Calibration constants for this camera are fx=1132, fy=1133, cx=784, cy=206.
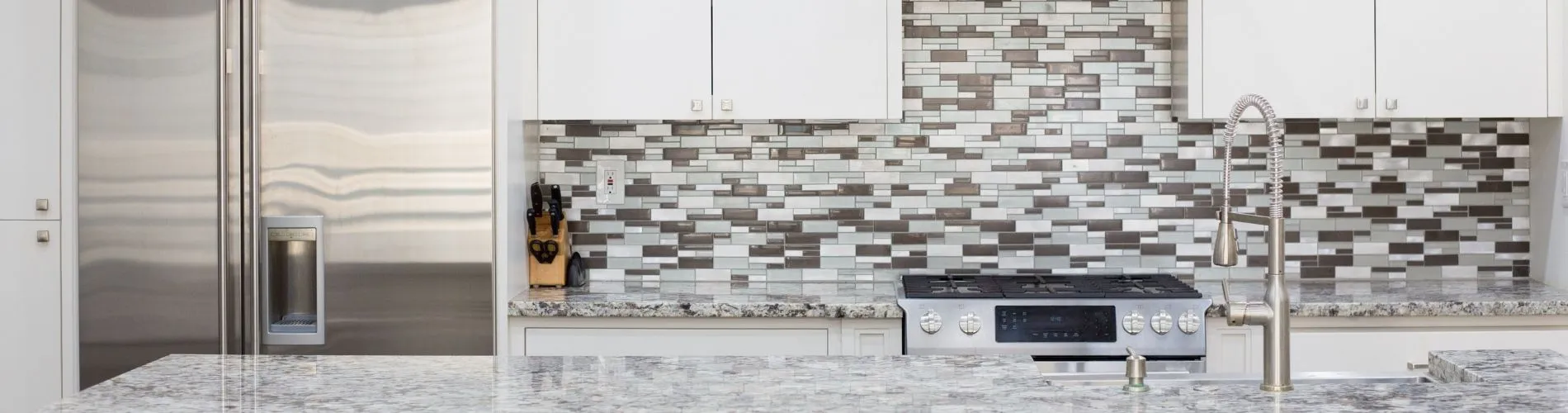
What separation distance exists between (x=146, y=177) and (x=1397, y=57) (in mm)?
3291

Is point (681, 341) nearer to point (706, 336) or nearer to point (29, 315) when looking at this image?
point (706, 336)

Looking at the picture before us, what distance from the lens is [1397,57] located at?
3.10m

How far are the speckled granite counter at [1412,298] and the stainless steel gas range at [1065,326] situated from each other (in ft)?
0.37

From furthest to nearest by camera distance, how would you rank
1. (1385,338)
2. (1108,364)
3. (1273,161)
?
(1385,338) → (1108,364) → (1273,161)

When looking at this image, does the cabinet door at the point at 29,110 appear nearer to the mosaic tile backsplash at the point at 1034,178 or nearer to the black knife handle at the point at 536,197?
the black knife handle at the point at 536,197

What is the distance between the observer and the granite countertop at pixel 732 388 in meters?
1.40

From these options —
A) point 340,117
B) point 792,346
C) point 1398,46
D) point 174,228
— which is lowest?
point 792,346

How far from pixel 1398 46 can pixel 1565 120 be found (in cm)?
54

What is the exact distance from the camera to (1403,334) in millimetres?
2898

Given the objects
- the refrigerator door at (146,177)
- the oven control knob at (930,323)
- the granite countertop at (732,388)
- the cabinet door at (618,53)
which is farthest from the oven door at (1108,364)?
the refrigerator door at (146,177)

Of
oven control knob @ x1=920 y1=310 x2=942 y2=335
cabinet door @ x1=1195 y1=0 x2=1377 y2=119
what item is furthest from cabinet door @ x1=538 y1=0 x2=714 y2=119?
cabinet door @ x1=1195 y1=0 x2=1377 y2=119

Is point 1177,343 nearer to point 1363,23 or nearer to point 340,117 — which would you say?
point 1363,23

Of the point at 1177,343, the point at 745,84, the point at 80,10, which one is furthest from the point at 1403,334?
the point at 80,10

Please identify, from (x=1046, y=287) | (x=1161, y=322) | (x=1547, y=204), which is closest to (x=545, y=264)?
(x=1046, y=287)
